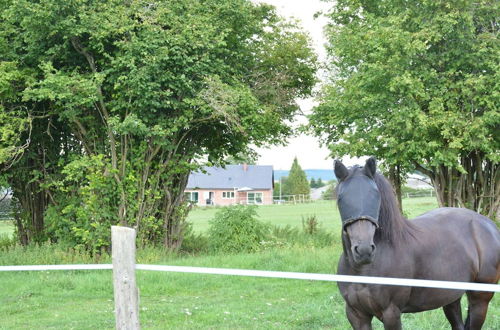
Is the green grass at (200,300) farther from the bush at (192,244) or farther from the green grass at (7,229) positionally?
the green grass at (7,229)

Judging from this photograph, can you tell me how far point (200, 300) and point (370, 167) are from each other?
5.42m

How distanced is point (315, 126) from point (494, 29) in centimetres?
590

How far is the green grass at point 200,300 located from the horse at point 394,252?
1718 millimetres

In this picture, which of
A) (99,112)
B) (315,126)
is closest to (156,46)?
(99,112)

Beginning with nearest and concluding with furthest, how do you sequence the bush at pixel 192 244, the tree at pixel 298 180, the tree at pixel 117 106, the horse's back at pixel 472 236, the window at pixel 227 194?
the horse's back at pixel 472 236, the tree at pixel 117 106, the bush at pixel 192 244, the tree at pixel 298 180, the window at pixel 227 194

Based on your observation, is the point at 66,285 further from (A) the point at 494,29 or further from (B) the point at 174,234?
(A) the point at 494,29

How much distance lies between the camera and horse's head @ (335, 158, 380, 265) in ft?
13.2

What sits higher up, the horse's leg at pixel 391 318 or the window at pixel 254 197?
the window at pixel 254 197

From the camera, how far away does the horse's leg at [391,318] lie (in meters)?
4.43

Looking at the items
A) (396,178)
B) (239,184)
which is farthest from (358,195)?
(239,184)

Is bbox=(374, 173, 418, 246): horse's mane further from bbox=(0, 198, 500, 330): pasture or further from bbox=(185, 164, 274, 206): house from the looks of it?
bbox=(185, 164, 274, 206): house

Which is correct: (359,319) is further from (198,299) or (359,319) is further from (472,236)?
(198,299)

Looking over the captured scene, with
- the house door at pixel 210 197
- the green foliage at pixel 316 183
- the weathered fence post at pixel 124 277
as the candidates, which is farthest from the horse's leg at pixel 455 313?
the green foliage at pixel 316 183

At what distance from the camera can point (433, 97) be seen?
1464 cm
